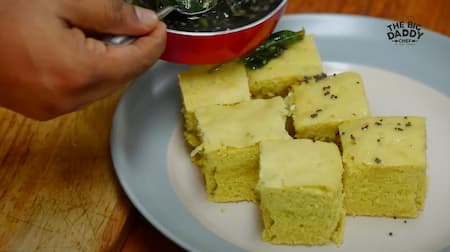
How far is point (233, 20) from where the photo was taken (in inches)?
42.4

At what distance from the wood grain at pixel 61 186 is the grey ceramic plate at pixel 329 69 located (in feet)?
0.17

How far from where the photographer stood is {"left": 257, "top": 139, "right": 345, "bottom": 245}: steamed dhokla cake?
991mm

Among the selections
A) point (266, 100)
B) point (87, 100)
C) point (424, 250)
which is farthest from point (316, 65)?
point (87, 100)

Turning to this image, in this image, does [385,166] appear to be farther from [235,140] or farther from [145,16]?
[145,16]

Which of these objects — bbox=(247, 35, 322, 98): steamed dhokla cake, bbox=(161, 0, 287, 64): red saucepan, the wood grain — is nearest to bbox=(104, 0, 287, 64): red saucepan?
bbox=(161, 0, 287, 64): red saucepan

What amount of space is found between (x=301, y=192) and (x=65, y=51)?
15.3 inches

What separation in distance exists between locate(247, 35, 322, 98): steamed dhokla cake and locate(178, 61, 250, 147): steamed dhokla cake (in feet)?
0.12

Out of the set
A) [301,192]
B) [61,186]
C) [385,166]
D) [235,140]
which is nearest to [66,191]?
[61,186]

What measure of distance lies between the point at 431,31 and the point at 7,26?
0.84m

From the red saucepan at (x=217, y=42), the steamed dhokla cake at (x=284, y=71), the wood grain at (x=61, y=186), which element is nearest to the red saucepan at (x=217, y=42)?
the red saucepan at (x=217, y=42)

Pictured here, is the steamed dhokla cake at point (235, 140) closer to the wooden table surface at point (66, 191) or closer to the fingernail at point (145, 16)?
the wooden table surface at point (66, 191)

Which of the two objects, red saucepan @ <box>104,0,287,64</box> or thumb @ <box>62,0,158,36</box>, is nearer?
thumb @ <box>62,0,158,36</box>

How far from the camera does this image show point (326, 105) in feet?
3.81

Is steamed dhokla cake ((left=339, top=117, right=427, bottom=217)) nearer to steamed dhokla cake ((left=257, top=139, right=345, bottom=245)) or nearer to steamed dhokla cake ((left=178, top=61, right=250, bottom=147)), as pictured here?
steamed dhokla cake ((left=257, top=139, right=345, bottom=245))
